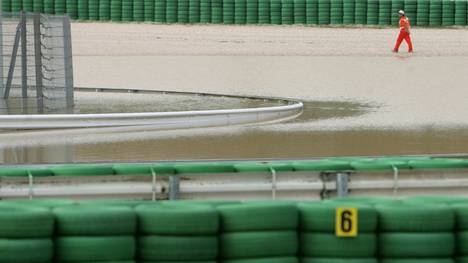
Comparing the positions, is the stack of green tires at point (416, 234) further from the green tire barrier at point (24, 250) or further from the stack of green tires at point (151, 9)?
the stack of green tires at point (151, 9)

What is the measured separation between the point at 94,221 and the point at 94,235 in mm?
99

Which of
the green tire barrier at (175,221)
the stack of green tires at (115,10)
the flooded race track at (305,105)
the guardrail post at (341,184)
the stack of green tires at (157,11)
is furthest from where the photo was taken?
the stack of green tires at (115,10)

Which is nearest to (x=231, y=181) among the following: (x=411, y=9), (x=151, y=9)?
(x=151, y=9)

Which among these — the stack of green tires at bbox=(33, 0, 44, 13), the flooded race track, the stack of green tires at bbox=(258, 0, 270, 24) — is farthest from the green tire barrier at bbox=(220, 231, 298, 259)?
the stack of green tires at bbox=(33, 0, 44, 13)

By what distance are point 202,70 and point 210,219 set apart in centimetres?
2398

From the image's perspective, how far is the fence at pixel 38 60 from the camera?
20.2 m

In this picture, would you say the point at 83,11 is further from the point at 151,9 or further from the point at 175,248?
the point at 175,248

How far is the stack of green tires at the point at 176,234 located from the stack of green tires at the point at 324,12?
3331cm

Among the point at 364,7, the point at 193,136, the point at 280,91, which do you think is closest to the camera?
the point at 193,136

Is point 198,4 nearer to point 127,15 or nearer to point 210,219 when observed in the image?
point 127,15

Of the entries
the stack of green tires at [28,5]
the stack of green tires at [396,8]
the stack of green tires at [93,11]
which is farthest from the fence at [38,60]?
the stack of green tires at [396,8]

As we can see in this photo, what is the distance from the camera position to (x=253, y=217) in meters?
8.66

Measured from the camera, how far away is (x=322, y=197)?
36.6 ft

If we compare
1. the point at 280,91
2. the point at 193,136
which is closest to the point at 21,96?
the point at 193,136
